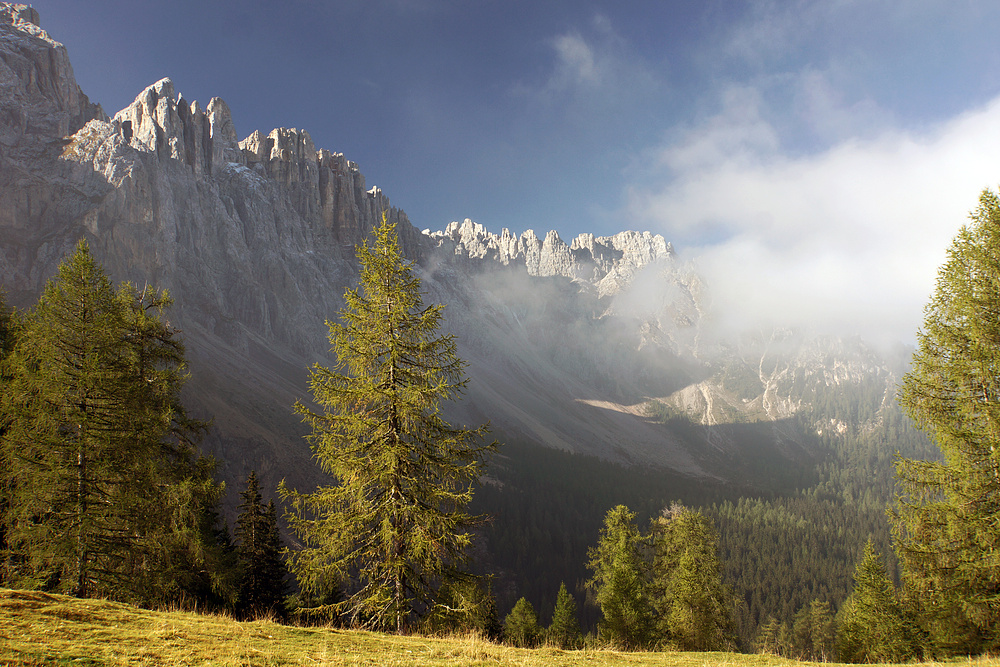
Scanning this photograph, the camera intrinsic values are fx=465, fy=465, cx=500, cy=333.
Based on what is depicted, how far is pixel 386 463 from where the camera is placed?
11.1 meters

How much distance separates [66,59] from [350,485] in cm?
18656

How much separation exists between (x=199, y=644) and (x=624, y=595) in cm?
2156

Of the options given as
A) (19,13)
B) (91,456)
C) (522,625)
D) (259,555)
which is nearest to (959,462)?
(91,456)

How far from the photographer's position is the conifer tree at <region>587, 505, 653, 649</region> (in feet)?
76.2

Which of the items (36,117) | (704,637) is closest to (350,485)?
(704,637)

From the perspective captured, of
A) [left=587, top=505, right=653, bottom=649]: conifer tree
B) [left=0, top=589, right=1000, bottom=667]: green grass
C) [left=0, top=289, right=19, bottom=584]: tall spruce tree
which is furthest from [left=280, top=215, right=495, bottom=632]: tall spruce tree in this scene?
[left=587, top=505, right=653, bottom=649]: conifer tree

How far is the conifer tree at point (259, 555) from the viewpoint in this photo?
2247 cm

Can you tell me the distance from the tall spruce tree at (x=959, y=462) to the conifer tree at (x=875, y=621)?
10.8 m

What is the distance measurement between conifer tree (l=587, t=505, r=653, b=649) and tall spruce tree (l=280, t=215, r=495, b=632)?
14.4 m

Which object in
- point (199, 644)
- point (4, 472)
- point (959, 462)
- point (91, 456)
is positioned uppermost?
point (959, 462)

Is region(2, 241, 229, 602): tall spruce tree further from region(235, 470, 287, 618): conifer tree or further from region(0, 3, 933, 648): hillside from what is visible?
region(0, 3, 933, 648): hillside

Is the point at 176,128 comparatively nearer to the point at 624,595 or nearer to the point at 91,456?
the point at 91,456

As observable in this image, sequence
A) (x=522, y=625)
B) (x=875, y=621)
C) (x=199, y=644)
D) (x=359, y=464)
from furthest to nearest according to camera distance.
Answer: (x=522, y=625), (x=875, y=621), (x=359, y=464), (x=199, y=644)

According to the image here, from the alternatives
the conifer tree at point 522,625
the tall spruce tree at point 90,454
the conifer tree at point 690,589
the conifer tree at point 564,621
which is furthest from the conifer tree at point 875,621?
the tall spruce tree at point 90,454
